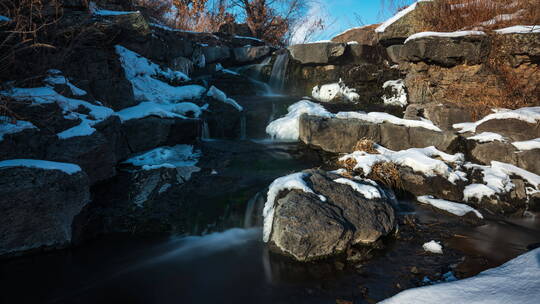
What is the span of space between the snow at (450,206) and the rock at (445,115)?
2.65 meters

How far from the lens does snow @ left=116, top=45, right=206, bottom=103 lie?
7.01 m

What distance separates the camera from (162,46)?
8.54 m

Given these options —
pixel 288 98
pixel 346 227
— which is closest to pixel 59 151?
pixel 346 227

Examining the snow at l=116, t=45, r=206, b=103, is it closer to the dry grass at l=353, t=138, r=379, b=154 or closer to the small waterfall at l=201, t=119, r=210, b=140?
the small waterfall at l=201, t=119, r=210, b=140

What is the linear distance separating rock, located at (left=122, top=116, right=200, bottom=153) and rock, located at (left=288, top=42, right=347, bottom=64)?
507cm

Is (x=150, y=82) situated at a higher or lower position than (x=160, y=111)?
higher

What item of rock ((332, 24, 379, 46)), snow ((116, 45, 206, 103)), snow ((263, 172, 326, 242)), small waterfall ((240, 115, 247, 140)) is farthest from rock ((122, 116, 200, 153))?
rock ((332, 24, 379, 46))

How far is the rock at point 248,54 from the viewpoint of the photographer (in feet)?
37.9

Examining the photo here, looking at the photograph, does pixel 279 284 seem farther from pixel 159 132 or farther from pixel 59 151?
pixel 159 132

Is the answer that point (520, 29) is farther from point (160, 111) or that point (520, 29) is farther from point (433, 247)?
point (160, 111)

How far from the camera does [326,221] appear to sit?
288 centimetres

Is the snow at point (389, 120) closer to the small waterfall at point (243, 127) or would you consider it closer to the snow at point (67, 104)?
the small waterfall at point (243, 127)

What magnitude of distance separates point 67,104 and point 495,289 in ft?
17.1

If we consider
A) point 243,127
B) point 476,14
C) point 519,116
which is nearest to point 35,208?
point 243,127
